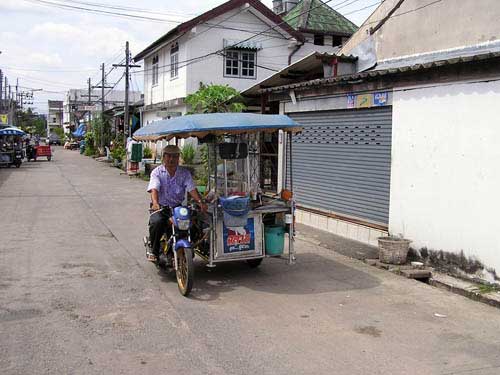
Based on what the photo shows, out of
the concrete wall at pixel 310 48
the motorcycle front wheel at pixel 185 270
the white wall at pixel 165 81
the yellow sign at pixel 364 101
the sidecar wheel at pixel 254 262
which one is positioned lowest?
the sidecar wheel at pixel 254 262

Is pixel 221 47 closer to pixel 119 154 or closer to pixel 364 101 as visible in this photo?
pixel 119 154

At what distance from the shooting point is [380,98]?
942cm

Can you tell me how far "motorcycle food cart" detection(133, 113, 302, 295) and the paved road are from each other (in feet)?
1.60

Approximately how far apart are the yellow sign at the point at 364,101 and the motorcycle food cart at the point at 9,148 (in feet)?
80.6

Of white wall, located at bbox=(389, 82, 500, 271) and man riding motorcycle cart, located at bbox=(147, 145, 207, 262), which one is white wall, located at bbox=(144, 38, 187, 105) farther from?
man riding motorcycle cart, located at bbox=(147, 145, 207, 262)

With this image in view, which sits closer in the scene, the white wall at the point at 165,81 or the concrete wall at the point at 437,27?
the concrete wall at the point at 437,27

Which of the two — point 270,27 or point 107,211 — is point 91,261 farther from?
point 270,27

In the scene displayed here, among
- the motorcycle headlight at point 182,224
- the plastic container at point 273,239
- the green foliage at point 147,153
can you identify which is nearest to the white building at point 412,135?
the plastic container at point 273,239

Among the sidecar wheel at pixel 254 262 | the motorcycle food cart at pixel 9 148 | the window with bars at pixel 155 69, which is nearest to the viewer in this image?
the sidecar wheel at pixel 254 262

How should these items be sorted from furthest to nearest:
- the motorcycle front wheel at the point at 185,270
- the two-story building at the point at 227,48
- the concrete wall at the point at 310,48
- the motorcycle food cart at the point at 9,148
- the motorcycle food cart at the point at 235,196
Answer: the motorcycle food cart at the point at 9,148, the concrete wall at the point at 310,48, the two-story building at the point at 227,48, the motorcycle food cart at the point at 235,196, the motorcycle front wheel at the point at 185,270

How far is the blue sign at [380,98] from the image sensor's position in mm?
9305

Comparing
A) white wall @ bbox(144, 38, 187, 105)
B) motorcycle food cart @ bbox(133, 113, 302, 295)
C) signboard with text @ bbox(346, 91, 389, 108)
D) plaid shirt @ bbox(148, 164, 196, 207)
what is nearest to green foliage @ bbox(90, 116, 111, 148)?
white wall @ bbox(144, 38, 187, 105)

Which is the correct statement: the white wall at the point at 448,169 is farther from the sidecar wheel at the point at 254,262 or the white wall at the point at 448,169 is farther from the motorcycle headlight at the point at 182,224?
the motorcycle headlight at the point at 182,224

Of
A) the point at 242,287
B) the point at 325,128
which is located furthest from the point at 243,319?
the point at 325,128
